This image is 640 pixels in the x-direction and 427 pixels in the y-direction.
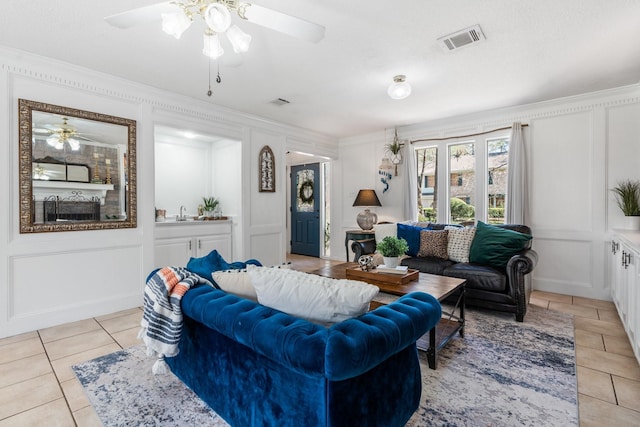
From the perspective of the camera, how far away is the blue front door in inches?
267

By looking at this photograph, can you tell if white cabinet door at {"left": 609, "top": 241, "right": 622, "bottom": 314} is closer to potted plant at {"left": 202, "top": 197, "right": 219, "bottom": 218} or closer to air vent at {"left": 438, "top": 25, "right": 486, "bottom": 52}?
air vent at {"left": 438, "top": 25, "right": 486, "bottom": 52}

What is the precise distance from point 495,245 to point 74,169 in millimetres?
4381

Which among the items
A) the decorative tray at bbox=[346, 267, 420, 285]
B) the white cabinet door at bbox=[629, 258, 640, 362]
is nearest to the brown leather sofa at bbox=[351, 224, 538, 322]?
the white cabinet door at bbox=[629, 258, 640, 362]

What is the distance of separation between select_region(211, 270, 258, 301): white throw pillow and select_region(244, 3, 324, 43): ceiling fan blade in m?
1.38

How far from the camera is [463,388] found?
1.91 m

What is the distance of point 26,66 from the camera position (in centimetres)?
277

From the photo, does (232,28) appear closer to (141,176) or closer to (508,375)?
(141,176)

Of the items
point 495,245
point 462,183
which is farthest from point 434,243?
point 462,183

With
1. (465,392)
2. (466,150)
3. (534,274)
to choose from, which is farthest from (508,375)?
(466,150)

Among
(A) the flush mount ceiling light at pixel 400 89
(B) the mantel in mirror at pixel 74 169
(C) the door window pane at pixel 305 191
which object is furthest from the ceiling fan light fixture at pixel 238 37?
(C) the door window pane at pixel 305 191

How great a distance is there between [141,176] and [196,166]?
151 cm

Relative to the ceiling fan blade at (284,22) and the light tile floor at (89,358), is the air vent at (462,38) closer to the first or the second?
the ceiling fan blade at (284,22)

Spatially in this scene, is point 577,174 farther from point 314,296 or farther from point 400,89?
point 314,296

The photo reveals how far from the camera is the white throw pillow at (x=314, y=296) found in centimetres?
123
